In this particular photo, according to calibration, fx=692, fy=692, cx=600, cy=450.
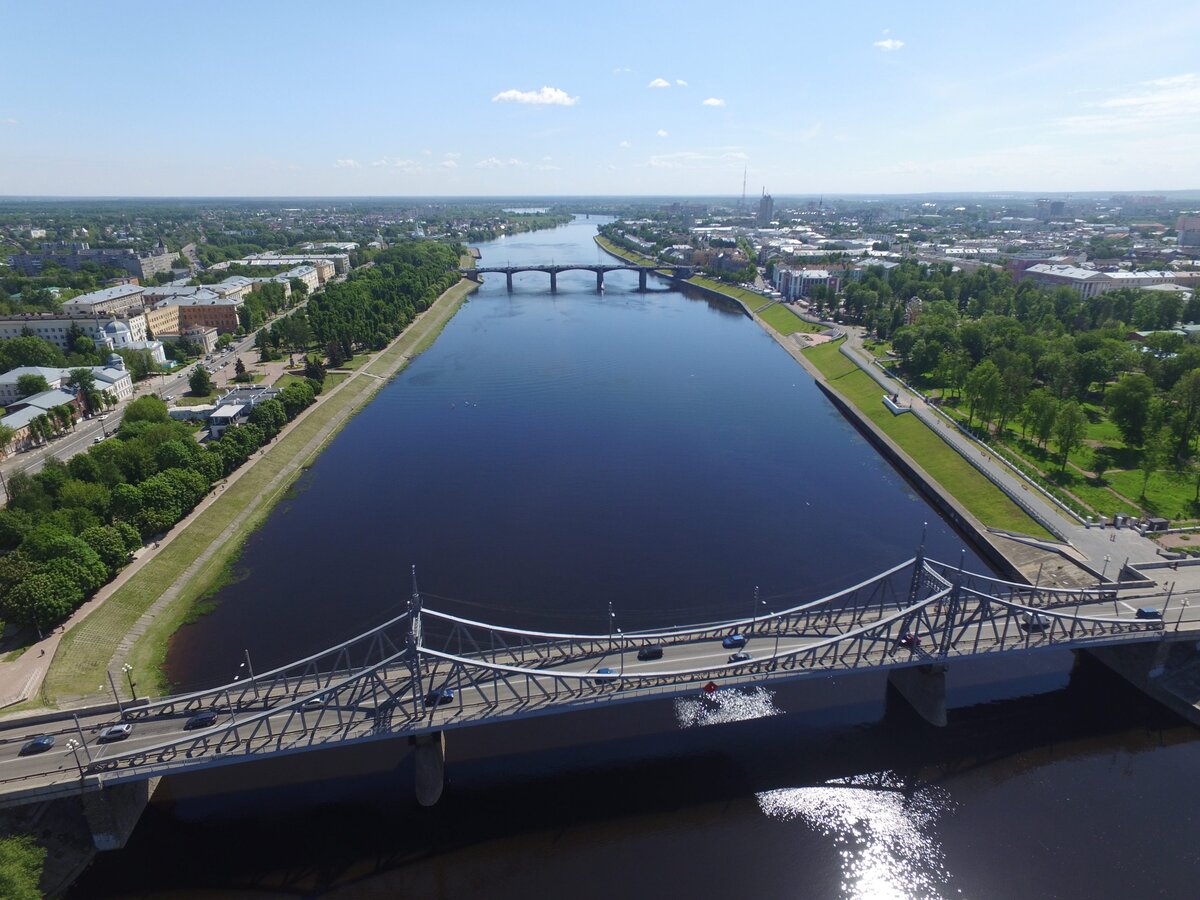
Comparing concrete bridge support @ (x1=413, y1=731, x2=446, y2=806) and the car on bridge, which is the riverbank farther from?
concrete bridge support @ (x1=413, y1=731, x2=446, y2=806)

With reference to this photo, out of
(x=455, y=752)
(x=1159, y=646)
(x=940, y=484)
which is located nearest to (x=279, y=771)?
(x=455, y=752)

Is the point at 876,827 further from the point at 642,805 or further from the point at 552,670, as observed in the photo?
the point at 552,670

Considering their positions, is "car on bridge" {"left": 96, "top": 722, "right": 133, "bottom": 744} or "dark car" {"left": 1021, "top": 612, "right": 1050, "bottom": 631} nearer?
"car on bridge" {"left": 96, "top": 722, "right": 133, "bottom": 744}

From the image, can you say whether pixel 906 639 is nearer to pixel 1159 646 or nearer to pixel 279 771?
pixel 1159 646

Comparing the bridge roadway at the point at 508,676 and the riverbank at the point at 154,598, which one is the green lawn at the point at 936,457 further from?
the riverbank at the point at 154,598

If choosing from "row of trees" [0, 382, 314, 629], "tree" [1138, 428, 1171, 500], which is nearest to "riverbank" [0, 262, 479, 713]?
"row of trees" [0, 382, 314, 629]
